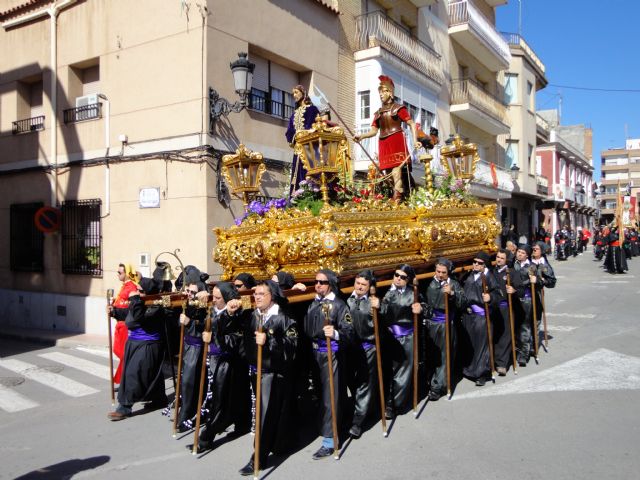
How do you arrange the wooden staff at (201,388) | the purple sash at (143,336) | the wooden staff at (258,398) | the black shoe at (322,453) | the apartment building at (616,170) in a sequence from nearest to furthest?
the wooden staff at (258,398) → the black shoe at (322,453) → the wooden staff at (201,388) → the purple sash at (143,336) → the apartment building at (616,170)

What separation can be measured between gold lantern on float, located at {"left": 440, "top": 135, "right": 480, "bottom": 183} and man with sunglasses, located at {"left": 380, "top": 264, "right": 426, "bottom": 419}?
13.3 ft

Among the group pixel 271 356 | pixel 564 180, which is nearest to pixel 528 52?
pixel 564 180

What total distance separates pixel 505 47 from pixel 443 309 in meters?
20.0

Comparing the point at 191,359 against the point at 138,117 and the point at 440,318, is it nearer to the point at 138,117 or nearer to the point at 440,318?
the point at 440,318

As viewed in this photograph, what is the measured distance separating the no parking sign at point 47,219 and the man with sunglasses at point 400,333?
8.70 m

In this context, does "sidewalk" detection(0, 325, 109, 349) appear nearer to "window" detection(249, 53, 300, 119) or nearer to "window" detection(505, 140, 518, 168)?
"window" detection(249, 53, 300, 119)

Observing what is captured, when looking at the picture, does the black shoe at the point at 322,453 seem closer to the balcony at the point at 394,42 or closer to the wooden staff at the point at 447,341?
the wooden staff at the point at 447,341

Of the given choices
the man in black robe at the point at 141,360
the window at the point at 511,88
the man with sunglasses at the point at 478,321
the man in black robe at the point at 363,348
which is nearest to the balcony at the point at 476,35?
the window at the point at 511,88

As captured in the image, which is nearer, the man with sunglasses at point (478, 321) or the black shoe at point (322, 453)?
the black shoe at point (322, 453)

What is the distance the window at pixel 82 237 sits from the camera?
11.3 m

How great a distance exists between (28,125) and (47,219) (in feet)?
8.82

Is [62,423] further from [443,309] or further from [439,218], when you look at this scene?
[439,218]

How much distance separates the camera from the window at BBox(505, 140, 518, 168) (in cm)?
2566

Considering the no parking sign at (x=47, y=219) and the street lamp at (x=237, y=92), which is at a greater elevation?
the street lamp at (x=237, y=92)
